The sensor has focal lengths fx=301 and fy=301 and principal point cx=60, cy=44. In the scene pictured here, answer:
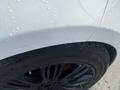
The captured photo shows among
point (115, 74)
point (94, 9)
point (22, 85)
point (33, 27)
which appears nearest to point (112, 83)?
point (115, 74)

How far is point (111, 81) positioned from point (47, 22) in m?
1.20

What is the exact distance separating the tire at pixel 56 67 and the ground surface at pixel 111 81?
0.32 metres

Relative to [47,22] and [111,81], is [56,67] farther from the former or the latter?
[111,81]

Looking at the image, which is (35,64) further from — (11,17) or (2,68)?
(11,17)

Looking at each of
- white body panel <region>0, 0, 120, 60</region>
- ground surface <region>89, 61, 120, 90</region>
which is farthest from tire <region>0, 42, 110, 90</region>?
ground surface <region>89, 61, 120, 90</region>

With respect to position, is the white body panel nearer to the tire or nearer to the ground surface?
the tire

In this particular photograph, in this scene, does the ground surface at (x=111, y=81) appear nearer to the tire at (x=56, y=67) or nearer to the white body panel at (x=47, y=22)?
the tire at (x=56, y=67)

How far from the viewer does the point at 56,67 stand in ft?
5.66

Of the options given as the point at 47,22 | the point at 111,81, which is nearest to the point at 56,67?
the point at 47,22

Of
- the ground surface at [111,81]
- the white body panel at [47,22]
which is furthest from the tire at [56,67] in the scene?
the ground surface at [111,81]

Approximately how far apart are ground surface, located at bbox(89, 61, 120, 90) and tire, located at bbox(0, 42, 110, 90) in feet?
1.05

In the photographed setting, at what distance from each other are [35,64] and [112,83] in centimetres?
103

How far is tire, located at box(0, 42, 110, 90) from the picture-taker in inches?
60.6

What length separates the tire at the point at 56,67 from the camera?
1.54 metres
